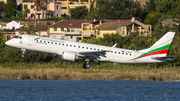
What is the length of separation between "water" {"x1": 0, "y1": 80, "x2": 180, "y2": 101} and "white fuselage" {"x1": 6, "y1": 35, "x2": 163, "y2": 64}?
4341mm

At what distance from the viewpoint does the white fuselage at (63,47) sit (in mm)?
44938

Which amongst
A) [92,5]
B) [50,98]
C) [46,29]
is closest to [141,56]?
[50,98]

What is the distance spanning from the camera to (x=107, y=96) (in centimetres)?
3341

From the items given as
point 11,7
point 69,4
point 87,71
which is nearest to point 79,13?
point 69,4

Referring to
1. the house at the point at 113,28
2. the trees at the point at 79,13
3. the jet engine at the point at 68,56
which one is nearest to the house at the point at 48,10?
the trees at the point at 79,13

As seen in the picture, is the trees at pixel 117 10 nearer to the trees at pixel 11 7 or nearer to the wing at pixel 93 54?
the trees at pixel 11 7

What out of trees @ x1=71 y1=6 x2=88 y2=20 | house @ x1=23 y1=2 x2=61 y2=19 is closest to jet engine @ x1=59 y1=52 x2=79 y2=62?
trees @ x1=71 y1=6 x2=88 y2=20

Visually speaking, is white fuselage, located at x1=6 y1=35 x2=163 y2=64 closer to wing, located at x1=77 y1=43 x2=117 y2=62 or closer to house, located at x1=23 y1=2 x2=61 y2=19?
wing, located at x1=77 y1=43 x2=117 y2=62

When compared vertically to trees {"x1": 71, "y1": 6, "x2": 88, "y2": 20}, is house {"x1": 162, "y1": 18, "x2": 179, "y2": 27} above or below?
below

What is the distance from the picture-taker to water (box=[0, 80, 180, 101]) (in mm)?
31984

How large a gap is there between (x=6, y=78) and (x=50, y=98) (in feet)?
47.1

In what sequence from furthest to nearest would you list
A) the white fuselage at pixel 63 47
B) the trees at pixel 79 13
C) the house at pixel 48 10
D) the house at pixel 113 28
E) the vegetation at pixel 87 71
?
1. the house at pixel 48 10
2. the trees at pixel 79 13
3. the house at pixel 113 28
4. the vegetation at pixel 87 71
5. the white fuselage at pixel 63 47

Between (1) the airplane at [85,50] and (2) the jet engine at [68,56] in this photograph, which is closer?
(1) the airplane at [85,50]

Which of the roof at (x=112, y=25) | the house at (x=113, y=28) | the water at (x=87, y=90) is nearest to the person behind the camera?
the water at (x=87, y=90)
